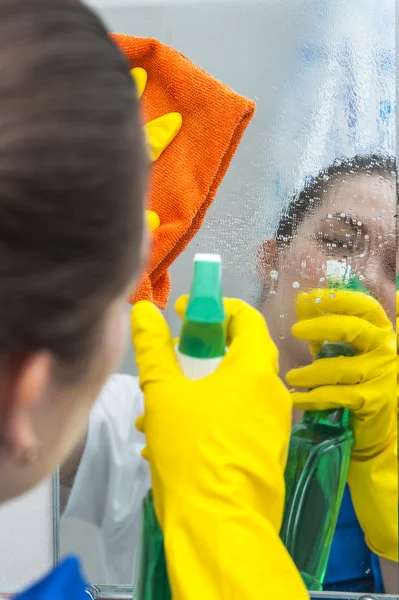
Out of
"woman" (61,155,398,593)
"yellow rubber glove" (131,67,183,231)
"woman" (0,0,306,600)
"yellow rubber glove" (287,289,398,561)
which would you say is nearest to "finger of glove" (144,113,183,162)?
"yellow rubber glove" (131,67,183,231)

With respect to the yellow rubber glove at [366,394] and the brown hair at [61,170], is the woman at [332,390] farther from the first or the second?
the brown hair at [61,170]

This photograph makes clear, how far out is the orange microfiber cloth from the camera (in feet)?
2.51

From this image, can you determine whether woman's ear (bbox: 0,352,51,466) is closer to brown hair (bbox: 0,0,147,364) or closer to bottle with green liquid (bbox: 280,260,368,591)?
brown hair (bbox: 0,0,147,364)

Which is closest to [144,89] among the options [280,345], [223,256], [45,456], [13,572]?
[223,256]

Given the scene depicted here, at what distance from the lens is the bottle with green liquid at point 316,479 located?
73cm

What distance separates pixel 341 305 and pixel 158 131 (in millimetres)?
297

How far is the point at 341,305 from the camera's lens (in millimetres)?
735

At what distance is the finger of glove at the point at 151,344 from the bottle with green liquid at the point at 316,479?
18 centimetres

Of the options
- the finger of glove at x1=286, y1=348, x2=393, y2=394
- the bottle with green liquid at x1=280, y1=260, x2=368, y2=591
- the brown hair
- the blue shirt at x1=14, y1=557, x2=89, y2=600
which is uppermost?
the brown hair

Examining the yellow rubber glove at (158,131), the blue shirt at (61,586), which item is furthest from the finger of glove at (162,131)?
the blue shirt at (61,586)

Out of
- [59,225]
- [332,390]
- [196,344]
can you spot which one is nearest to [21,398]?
[59,225]

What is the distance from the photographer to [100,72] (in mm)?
362

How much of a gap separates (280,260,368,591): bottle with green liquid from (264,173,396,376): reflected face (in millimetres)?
25

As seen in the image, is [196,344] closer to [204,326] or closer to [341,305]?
[204,326]
